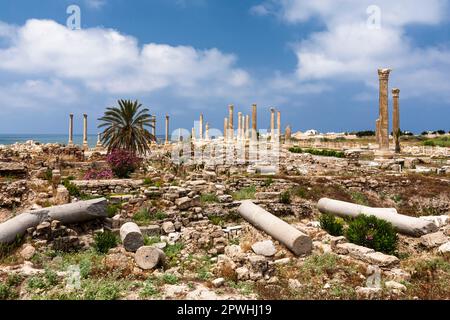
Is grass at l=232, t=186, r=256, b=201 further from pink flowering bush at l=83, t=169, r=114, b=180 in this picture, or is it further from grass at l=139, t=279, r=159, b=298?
pink flowering bush at l=83, t=169, r=114, b=180

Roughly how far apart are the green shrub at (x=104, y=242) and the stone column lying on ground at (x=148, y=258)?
1.52 meters

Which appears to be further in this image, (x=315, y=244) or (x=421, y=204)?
(x=421, y=204)

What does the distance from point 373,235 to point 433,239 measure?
1.54 meters

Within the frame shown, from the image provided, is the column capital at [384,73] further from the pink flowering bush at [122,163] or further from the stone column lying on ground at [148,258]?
the stone column lying on ground at [148,258]

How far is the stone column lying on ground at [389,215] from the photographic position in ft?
31.6

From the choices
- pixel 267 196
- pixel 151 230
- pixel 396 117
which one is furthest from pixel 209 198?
pixel 396 117

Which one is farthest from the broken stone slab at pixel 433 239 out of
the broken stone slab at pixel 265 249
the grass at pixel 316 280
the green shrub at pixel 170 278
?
the green shrub at pixel 170 278

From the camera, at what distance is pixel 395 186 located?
54.1ft

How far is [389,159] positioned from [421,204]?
812 cm

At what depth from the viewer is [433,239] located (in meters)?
8.91

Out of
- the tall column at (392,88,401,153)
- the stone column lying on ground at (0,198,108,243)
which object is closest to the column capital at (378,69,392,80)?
the tall column at (392,88,401,153)

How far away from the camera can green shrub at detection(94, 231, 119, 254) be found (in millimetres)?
8820
